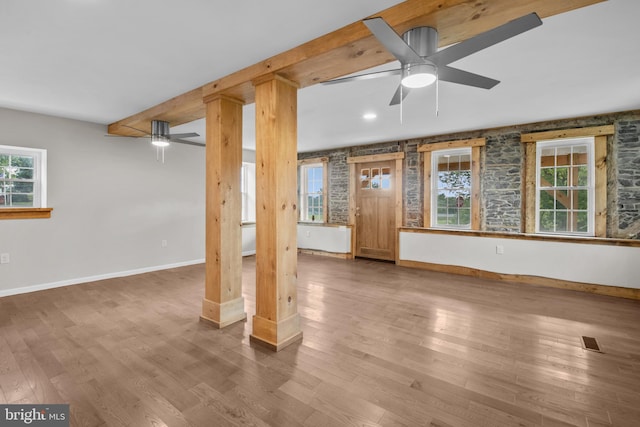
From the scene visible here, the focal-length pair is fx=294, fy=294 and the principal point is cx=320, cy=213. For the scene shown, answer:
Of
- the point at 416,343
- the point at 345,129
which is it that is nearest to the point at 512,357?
the point at 416,343

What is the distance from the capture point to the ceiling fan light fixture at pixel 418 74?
5.97 ft

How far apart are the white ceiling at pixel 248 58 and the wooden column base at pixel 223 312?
232 cm

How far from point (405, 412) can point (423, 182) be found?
15.3 feet

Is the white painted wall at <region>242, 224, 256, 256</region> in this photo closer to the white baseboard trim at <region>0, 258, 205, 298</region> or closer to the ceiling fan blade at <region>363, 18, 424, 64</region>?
the white baseboard trim at <region>0, 258, 205, 298</region>

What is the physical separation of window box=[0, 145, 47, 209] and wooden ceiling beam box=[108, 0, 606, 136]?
8.82 feet

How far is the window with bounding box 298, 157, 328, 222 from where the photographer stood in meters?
7.25

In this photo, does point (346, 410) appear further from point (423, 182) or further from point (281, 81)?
point (423, 182)

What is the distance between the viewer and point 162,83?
3.10m

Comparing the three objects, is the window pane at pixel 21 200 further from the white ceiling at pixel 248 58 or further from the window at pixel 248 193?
the window at pixel 248 193

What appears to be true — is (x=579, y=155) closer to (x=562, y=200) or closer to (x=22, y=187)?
(x=562, y=200)

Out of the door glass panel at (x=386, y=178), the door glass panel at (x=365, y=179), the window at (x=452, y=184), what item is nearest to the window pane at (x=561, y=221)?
the window at (x=452, y=184)

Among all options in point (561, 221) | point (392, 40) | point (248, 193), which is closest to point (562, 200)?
point (561, 221)

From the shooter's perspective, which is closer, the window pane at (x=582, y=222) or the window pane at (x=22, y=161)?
the window pane at (x=22, y=161)

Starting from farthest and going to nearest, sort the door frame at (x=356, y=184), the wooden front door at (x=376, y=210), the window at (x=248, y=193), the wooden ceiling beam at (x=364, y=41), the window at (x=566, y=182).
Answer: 1. the window at (x=248, y=193)
2. the wooden front door at (x=376, y=210)
3. the door frame at (x=356, y=184)
4. the window at (x=566, y=182)
5. the wooden ceiling beam at (x=364, y=41)
